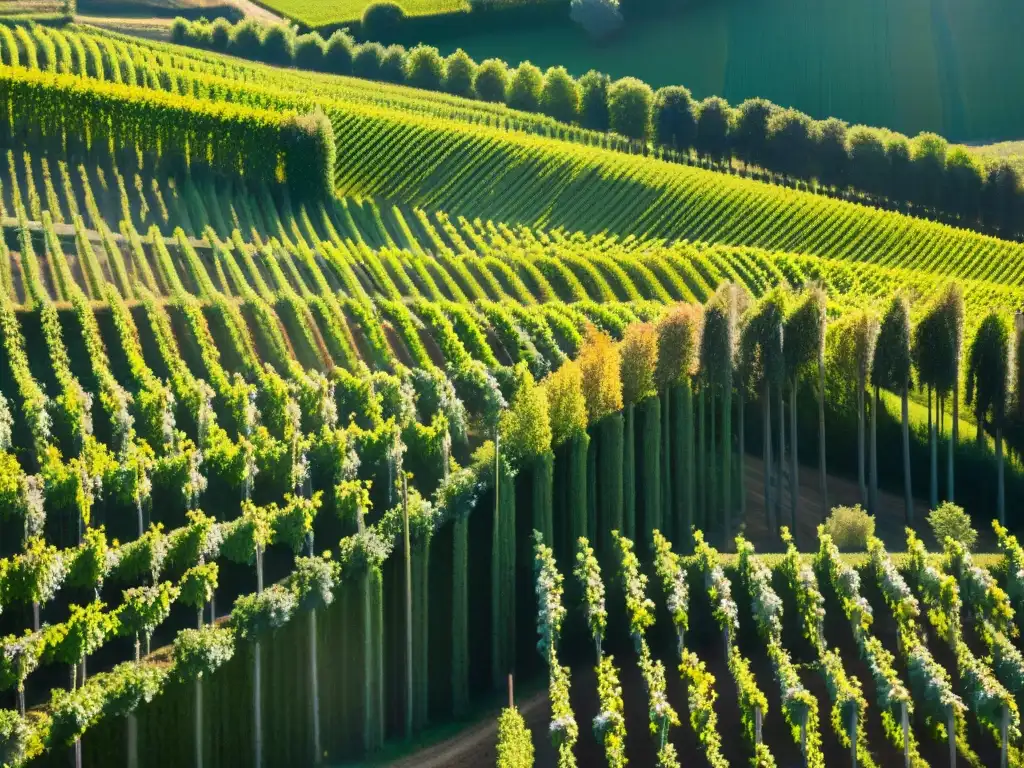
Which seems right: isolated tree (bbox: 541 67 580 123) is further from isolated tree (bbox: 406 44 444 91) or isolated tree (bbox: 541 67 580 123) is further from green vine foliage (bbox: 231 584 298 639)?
green vine foliage (bbox: 231 584 298 639)

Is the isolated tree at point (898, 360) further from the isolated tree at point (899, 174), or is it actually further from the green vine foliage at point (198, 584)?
the isolated tree at point (899, 174)

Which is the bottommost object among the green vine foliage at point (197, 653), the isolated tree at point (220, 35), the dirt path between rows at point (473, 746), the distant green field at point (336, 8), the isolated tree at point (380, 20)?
the dirt path between rows at point (473, 746)

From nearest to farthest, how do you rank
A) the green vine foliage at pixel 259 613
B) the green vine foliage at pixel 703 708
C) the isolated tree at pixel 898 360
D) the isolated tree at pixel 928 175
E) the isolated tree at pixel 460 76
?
the green vine foliage at pixel 703 708, the green vine foliage at pixel 259 613, the isolated tree at pixel 898 360, the isolated tree at pixel 928 175, the isolated tree at pixel 460 76

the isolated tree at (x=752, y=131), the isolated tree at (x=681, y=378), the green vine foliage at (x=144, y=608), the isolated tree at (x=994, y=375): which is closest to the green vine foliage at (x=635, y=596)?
the isolated tree at (x=681, y=378)

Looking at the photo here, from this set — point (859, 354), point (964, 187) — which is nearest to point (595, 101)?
point (964, 187)

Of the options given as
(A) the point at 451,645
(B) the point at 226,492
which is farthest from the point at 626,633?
(B) the point at 226,492
